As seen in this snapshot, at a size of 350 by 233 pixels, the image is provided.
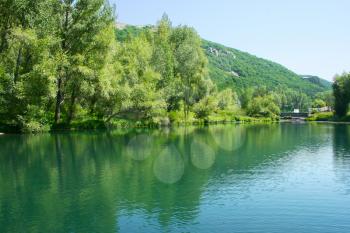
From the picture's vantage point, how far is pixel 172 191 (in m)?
23.2

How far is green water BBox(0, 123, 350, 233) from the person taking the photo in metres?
17.1

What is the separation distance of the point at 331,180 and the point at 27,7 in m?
50.3

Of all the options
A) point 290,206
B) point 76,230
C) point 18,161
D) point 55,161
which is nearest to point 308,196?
point 290,206

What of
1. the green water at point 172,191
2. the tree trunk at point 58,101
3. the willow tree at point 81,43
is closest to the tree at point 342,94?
the willow tree at point 81,43

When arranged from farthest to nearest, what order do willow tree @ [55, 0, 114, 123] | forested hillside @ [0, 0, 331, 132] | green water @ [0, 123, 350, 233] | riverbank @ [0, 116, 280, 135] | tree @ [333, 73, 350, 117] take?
tree @ [333, 73, 350, 117] → willow tree @ [55, 0, 114, 123] → riverbank @ [0, 116, 280, 135] → forested hillside @ [0, 0, 331, 132] → green water @ [0, 123, 350, 233]

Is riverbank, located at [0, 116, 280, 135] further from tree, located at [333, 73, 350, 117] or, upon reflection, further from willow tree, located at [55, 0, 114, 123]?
tree, located at [333, 73, 350, 117]

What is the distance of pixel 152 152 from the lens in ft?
136

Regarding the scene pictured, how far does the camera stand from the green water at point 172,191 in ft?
56.2

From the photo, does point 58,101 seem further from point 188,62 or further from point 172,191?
point 172,191

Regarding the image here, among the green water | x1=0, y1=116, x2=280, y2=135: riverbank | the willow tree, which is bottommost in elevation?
the green water

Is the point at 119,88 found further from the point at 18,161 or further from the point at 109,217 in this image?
the point at 109,217

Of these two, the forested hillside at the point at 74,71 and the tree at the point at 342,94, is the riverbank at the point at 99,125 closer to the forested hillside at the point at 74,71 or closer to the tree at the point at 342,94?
the forested hillside at the point at 74,71

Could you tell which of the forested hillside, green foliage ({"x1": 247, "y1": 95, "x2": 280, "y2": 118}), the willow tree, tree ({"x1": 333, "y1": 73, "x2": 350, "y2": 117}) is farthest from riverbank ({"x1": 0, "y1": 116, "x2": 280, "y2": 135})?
green foliage ({"x1": 247, "y1": 95, "x2": 280, "y2": 118})

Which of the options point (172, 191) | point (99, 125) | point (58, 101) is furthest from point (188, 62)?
point (172, 191)
